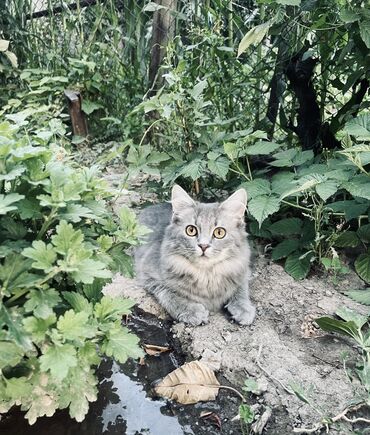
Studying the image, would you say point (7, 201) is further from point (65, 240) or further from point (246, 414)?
point (246, 414)

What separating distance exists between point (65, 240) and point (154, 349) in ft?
3.80

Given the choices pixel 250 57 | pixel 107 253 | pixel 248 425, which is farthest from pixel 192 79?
pixel 248 425

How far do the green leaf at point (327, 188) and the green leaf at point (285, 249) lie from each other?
0.56 meters

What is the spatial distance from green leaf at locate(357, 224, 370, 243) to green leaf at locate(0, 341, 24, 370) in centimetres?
202

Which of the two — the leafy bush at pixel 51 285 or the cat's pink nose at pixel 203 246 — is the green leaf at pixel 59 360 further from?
the cat's pink nose at pixel 203 246

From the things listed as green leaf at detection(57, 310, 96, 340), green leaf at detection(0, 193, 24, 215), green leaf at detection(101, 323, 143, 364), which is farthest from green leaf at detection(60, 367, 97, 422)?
green leaf at detection(0, 193, 24, 215)

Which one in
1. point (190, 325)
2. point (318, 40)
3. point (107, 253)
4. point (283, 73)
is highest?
point (318, 40)

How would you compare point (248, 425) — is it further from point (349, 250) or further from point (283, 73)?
point (283, 73)

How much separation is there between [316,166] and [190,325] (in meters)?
1.10

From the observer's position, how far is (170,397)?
2121mm

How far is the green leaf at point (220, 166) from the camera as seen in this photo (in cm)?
285

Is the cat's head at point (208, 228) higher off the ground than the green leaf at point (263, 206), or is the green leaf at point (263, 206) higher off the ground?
the green leaf at point (263, 206)

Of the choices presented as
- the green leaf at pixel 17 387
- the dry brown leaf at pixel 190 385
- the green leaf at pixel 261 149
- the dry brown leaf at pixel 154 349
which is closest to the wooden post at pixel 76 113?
the green leaf at pixel 261 149

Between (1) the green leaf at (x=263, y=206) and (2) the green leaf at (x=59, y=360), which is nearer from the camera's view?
(2) the green leaf at (x=59, y=360)
